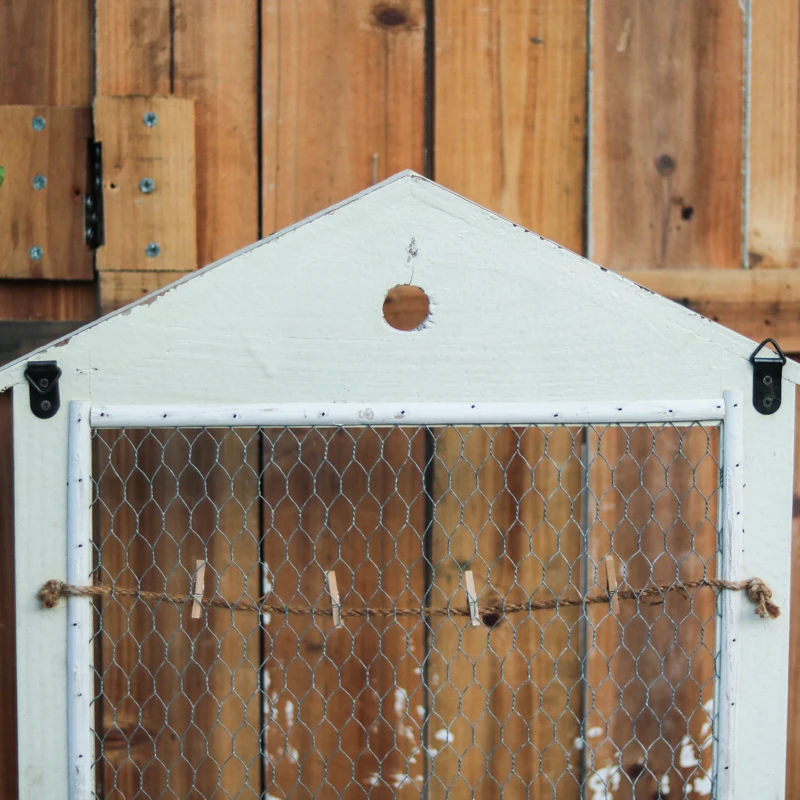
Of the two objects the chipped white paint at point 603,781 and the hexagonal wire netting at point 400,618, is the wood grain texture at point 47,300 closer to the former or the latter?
the hexagonal wire netting at point 400,618

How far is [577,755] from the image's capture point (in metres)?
0.94

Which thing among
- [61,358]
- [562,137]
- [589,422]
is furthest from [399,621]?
[562,137]

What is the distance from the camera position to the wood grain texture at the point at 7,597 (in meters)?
0.88

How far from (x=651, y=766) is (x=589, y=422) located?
1.66 ft

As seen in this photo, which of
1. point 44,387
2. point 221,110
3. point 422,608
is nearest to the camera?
point 44,387

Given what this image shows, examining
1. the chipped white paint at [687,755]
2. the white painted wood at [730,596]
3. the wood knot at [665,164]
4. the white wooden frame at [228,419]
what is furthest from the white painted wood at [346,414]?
the chipped white paint at [687,755]

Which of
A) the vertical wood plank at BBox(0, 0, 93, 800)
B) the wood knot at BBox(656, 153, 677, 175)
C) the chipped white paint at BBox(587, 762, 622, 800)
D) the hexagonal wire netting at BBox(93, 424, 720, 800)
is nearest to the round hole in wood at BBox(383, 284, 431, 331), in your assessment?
the hexagonal wire netting at BBox(93, 424, 720, 800)

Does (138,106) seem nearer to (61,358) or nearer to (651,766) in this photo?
(61,358)

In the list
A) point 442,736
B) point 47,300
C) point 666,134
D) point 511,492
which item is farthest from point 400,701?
point 666,134

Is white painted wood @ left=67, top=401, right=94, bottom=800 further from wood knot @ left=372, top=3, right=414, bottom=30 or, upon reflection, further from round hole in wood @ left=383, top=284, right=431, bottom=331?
wood knot @ left=372, top=3, right=414, bottom=30

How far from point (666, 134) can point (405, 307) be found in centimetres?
39

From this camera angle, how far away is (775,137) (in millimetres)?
953

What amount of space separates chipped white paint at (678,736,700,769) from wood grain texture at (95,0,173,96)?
1.01 m

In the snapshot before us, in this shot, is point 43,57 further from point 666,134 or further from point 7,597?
point 666,134
